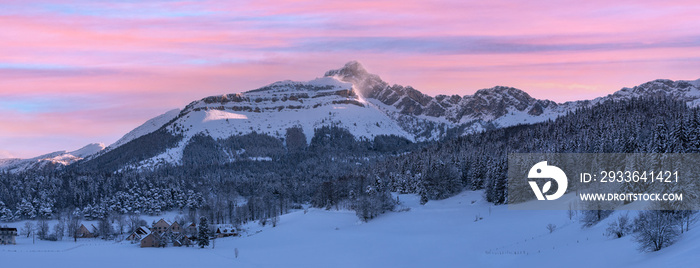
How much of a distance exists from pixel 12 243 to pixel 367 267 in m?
74.9

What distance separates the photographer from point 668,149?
83.2 metres

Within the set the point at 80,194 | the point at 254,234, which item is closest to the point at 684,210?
the point at 254,234

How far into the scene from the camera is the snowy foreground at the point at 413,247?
57.5 metres

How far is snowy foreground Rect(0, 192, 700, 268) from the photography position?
57.5 meters

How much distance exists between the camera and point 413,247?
86.7m

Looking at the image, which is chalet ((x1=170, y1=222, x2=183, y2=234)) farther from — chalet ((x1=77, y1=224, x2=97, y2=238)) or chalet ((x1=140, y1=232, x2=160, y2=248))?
chalet ((x1=77, y1=224, x2=97, y2=238))

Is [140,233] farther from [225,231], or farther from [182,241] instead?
[225,231]

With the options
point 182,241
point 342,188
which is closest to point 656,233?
point 182,241

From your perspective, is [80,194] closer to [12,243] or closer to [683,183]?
[12,243]

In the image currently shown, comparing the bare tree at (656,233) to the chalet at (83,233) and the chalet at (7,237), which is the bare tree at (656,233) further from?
the chalet at (83,233)

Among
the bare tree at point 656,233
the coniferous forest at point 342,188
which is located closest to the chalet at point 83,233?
the coniferous forest at point 342,188

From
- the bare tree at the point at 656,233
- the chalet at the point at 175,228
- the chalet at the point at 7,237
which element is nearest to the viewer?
the bare tree at the point at 656,233

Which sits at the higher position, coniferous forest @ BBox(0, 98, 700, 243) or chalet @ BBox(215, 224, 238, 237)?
coniferous forest @ BBox(0, 98, 700, 243)

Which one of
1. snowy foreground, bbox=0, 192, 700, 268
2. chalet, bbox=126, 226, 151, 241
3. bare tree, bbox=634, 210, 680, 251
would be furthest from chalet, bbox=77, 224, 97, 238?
bare tree, bbox=634, 210, 680, 251
